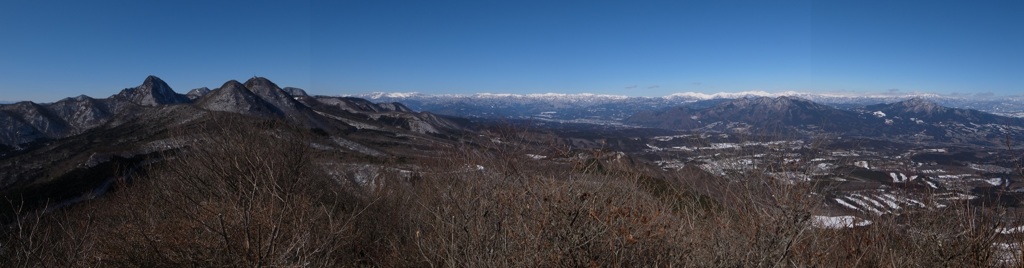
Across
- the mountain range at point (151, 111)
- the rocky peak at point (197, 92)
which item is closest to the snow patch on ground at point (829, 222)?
the mountain range at point (151, 111)

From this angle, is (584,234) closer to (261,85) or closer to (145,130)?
(145,130)

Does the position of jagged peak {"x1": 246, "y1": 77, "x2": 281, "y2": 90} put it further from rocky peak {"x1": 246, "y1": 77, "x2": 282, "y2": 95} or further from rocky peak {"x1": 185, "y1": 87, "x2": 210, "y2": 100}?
rocky peak {"x1": 185, "y1": 87, "x2": 210, "y2": 100}

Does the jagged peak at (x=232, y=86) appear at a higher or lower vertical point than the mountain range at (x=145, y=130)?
higher

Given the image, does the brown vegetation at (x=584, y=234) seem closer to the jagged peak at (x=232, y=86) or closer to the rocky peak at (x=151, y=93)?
the jagged peak at (x=232, y=86)

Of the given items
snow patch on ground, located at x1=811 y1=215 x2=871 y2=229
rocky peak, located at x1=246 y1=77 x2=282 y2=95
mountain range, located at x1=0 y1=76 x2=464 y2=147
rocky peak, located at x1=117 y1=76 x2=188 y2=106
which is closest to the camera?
snow patch on ground, located at x1=811 y1=215 x2=871 y2=229

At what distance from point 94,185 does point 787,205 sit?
46042mm

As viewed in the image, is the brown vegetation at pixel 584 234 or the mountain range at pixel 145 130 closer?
the brown vegetation at pixel 584 234

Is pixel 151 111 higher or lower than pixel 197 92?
lower

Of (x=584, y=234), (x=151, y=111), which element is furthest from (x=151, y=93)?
(x=584, y=234)

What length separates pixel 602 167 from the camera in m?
13.0

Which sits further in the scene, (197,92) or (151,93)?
(197,92)

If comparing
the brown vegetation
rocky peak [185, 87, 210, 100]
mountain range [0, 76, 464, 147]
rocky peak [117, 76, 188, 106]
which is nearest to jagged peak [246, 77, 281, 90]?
mountain range [0, 76, 464, 147]

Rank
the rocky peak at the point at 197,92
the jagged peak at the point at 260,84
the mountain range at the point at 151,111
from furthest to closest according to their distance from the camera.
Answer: the rocky peak at the point at 197,92, the jagged peak at the point at 260,84, the mountain range at the point at 151,111

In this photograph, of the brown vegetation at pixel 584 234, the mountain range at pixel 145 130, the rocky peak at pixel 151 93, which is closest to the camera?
the brown vegetation at pixel 584 234
